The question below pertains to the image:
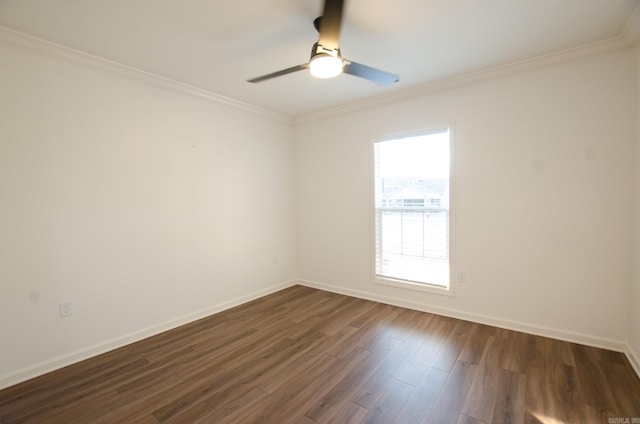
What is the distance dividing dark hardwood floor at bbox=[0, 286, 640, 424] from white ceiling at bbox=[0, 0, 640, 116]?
2.60 m

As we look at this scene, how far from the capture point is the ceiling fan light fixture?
6.22ft

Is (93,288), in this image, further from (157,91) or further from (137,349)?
(157,91)

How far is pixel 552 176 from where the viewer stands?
8.79 ft

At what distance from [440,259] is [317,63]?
2533 millimetres

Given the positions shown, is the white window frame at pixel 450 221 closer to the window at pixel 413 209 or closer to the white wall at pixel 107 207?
the window at pixel 413 209

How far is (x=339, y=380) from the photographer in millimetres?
2166

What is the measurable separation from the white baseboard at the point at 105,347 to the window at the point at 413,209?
6.66 feet

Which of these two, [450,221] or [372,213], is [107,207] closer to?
[372,213]

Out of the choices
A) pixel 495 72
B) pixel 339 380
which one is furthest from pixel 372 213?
pixel 339 380

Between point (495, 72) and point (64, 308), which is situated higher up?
point (495, 72)

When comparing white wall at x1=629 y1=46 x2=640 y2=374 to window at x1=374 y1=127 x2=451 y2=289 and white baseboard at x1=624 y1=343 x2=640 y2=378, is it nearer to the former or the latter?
white baseboard at x1=624 y1=343 x2=640 y2=378

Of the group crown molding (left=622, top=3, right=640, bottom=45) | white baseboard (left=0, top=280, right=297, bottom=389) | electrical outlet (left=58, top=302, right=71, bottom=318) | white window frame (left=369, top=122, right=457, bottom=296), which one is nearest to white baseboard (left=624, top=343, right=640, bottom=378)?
white window frame (left=369, top=122, right=457, bottom=296)

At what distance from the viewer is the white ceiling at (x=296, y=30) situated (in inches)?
76.6

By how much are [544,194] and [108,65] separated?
417 centimetres
